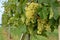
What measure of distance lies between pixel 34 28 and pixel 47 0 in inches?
10.6

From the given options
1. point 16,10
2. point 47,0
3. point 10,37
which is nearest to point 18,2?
point 16,10

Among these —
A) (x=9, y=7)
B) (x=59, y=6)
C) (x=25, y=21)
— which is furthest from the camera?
(x=9, y=7)

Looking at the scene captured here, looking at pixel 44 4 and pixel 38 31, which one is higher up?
pixel 44 4

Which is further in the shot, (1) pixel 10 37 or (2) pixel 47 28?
(1) pixel 10 37

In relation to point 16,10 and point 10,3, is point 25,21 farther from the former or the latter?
point 10,3

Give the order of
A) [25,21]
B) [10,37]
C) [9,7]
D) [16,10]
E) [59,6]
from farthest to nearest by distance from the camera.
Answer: [10,37] < [9,7] < [16,10] < [25,21] < [59,6]

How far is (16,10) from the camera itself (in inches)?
57.9

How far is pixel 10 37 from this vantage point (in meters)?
3.79

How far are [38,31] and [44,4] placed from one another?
20 centimetres

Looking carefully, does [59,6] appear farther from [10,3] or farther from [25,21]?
[10,3]

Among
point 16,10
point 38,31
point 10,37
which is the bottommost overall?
point 10,37

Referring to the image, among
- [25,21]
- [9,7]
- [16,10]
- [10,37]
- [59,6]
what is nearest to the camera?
[59,6]

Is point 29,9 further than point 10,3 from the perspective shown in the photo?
No

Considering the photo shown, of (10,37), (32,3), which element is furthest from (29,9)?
(10,37)
